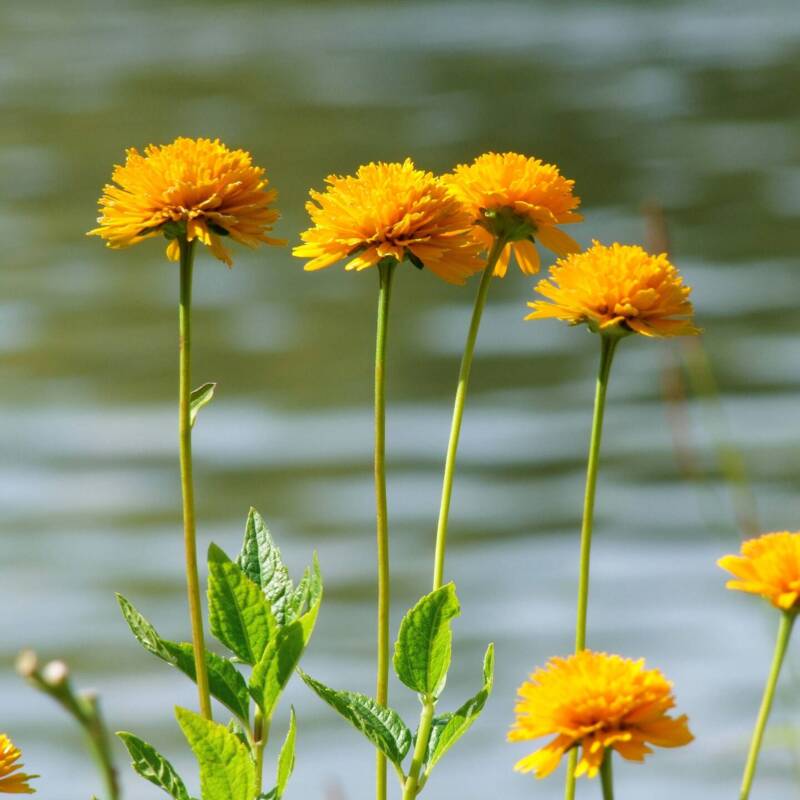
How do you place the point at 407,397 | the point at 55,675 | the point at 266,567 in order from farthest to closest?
the point at 407,397 < the point at 266,567 < the point at 55,675

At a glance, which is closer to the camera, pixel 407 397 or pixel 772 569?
pixel 772 569

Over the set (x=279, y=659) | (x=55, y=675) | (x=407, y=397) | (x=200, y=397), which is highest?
(x=407, y=397)

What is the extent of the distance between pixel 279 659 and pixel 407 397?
3.33 metres

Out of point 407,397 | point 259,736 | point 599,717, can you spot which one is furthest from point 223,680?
point 407,397

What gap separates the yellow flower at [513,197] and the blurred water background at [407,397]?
1.07 feet

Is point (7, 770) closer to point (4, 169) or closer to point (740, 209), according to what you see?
point (740, 209)

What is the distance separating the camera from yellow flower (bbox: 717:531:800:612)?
621 mm

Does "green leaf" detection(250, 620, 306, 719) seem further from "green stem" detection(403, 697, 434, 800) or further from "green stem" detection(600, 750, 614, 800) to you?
"green stem" detection(600, 750, 614, 800)

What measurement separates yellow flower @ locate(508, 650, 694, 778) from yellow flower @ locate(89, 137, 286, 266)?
236 mm

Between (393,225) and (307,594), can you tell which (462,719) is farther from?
(393,225)

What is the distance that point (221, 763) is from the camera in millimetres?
688

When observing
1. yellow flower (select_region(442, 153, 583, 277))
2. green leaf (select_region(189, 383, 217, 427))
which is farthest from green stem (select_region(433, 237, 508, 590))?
green leaf (select_region(189, 383, 217, 427))

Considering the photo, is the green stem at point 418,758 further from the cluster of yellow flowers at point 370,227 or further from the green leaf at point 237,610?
the cluster of yellow flowers at point 370,227

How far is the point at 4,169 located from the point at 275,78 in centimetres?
134
